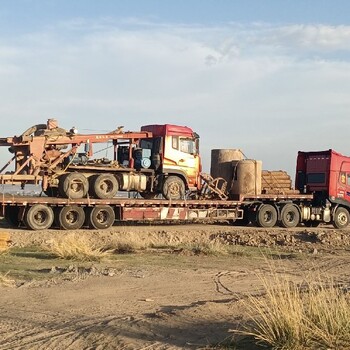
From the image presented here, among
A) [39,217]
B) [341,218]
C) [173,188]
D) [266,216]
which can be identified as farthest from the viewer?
[341,218]

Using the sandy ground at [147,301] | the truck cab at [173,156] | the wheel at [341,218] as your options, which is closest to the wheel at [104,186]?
the truck cab at [173,156]

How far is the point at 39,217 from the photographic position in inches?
Result: 925

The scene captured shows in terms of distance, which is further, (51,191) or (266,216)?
(266,216)

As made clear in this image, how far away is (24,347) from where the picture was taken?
740 cm

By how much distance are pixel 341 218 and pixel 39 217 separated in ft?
48.8

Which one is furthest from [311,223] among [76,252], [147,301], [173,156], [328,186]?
[147,301]

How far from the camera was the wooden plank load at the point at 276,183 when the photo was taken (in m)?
30.0

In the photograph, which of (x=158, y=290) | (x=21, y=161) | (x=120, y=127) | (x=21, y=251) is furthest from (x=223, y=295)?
(x=120, y=127)

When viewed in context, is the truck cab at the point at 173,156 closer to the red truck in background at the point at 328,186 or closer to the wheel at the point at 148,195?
the wheel at the point at 148,195

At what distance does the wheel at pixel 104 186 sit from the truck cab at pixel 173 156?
6.82ft

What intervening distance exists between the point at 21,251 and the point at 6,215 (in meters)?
→ 6.07

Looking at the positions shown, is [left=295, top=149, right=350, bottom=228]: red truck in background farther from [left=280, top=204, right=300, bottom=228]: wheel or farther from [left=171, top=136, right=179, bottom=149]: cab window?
[left=171, top=136, right=179, bottom=149]: cab window

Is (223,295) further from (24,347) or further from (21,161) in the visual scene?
(21,161)

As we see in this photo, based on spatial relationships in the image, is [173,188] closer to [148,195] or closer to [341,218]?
[148,195]
